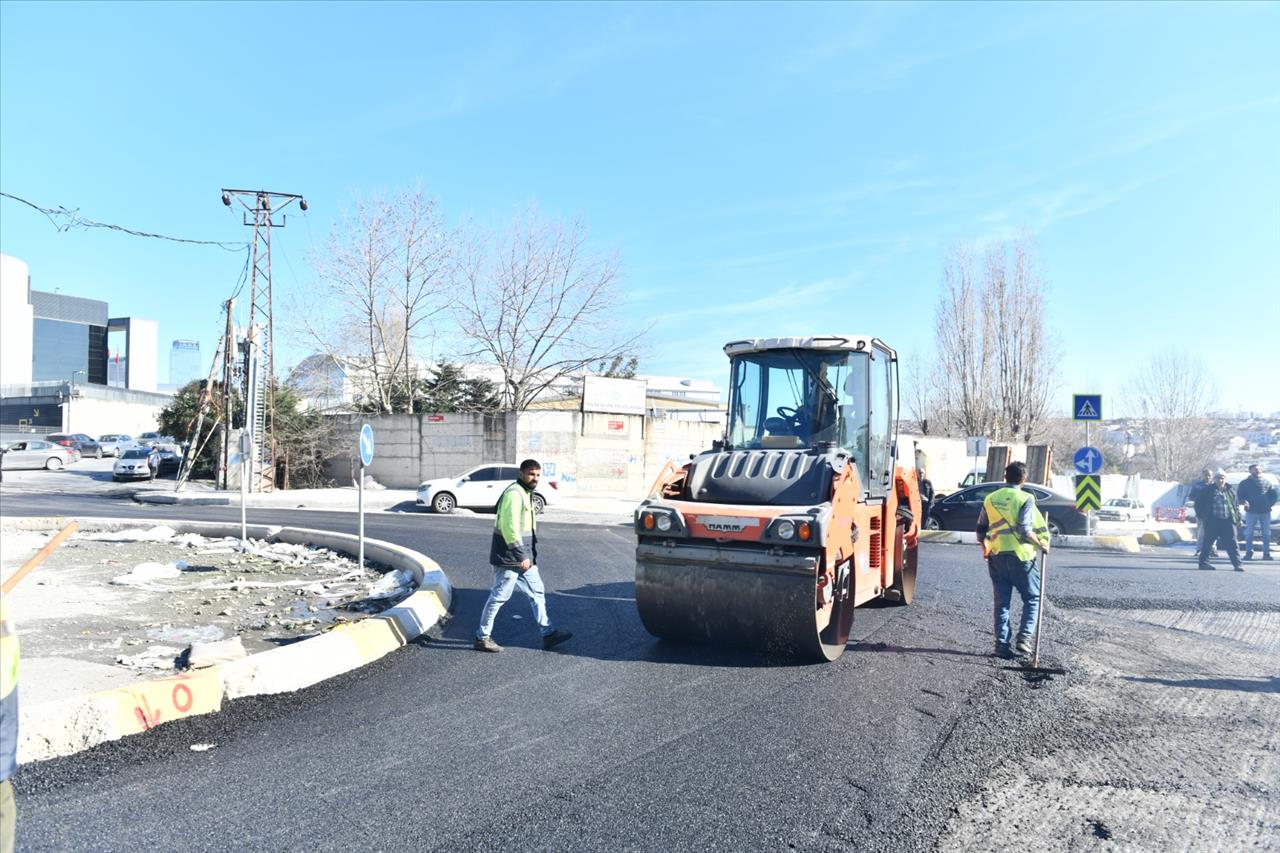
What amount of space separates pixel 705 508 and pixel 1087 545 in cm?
1432

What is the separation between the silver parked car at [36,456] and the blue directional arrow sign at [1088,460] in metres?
41.0

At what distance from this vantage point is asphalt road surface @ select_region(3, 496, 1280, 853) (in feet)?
13.4

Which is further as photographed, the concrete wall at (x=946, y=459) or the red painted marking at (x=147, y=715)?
the concrete wall at (x=946, y=459)

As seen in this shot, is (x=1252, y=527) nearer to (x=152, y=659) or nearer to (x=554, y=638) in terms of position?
(x=554, y=638)

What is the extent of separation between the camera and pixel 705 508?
7488 millimetres

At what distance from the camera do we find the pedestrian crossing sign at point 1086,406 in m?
18.6

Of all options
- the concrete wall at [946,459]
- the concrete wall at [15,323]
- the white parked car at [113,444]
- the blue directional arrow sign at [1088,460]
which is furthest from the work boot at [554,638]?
the concrete wall at [15,323]

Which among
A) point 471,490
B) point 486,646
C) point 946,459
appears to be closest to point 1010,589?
point 486,646

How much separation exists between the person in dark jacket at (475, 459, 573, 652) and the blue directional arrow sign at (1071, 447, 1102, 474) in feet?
44.0

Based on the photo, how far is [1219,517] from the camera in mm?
15438

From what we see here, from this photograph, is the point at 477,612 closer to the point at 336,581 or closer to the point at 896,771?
the point at 336,581

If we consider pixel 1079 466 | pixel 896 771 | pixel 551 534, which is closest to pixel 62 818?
pixel 896 771

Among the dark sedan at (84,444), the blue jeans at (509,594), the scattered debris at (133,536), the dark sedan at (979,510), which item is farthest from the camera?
the dark sedan at (84,444)

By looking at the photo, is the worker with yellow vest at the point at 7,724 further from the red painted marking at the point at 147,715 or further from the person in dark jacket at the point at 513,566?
the person in dark jacket at the point at 513,566
